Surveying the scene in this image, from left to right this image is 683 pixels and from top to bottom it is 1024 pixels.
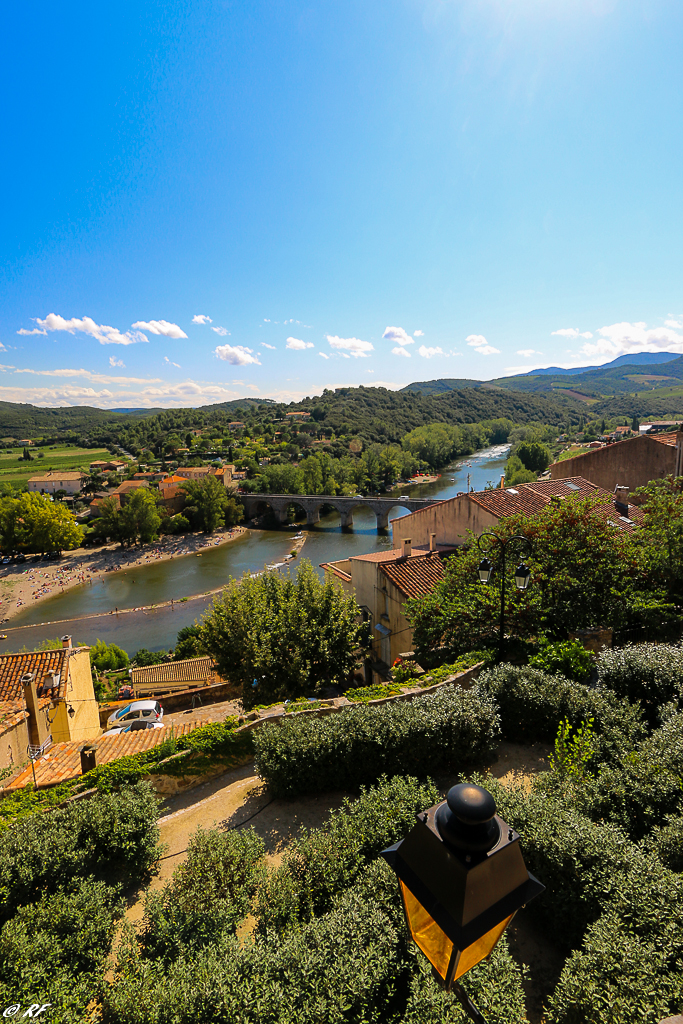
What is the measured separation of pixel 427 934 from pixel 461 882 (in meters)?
0.33

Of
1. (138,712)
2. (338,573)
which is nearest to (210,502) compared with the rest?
(338,573)

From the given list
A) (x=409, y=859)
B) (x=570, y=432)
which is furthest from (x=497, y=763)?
(x=570, y=432)

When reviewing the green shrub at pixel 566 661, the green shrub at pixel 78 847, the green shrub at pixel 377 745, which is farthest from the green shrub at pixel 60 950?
the green shrub at pixel 566 661

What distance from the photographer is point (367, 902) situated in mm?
3904

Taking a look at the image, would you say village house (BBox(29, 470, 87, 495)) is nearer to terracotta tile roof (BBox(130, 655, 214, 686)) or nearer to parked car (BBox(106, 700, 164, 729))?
terracotta tile roof (BBox(130, 655, 214, 686))

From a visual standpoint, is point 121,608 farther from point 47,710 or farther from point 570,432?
point 570,432

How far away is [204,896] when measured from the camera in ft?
14.8

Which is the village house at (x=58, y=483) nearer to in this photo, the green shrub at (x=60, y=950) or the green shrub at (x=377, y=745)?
the green shrub at (x=377, y=745)

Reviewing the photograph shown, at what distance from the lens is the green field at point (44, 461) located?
85.6m

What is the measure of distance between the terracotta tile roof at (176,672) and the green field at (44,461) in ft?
223

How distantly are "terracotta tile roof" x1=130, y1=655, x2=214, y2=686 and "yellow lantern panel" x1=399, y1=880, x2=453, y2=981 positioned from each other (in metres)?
21.1

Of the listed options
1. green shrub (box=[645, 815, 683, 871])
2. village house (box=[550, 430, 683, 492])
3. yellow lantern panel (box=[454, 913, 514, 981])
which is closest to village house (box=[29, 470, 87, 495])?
village house (box=[550, 430, 683, 492])

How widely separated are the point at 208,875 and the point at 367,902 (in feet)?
6.03

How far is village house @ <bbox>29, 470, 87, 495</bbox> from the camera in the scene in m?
75.8
